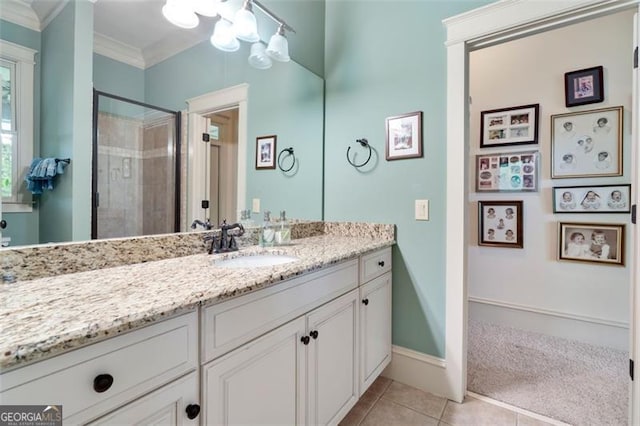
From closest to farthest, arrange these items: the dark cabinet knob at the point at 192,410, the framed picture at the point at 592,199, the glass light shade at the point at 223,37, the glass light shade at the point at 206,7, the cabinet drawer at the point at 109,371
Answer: the cabinet drawer at the point at 109,371 → the dark cabinet knob at the point at 192,410 → the glass light shade at the point at 206,7 → the glass light shade at the point at 223,37 → the framed picture at the point at 592,199

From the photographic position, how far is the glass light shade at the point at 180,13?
4.28ft

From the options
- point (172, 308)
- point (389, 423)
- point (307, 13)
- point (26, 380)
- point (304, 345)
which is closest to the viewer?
point (26, 380)

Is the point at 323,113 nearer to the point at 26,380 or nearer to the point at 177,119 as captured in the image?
the point at 177,119

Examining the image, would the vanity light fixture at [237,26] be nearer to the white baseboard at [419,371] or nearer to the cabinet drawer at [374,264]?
the cabinet drawer at [374,264]

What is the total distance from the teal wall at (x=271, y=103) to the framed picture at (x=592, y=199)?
1.96m

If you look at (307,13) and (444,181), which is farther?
(307,13)

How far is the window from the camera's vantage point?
880 millimetres

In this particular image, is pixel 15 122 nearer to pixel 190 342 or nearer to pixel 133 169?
pixel 133 169

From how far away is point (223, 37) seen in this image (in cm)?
154

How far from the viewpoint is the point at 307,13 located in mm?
2078

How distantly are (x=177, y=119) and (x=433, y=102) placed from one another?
1.39 metres

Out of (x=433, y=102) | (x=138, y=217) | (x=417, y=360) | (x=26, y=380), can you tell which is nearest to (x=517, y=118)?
(x=433, y=102)

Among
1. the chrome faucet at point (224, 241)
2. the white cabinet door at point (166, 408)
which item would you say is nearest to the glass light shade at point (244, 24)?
the chrome faucet at point (224, 241)

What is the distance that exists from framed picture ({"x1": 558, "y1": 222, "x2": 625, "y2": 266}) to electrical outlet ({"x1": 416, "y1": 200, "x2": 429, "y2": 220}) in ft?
4.85
